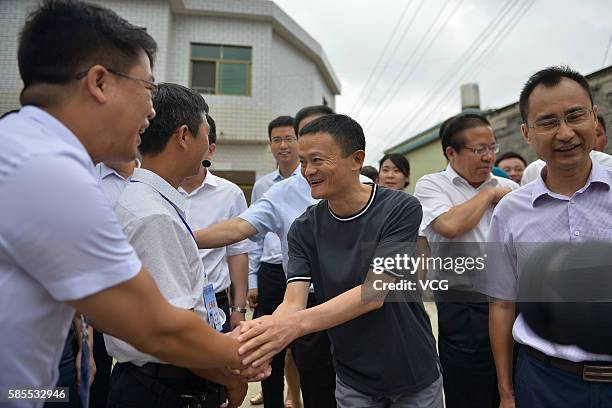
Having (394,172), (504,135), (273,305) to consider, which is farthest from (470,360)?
(504,135)

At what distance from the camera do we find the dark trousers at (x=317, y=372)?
258 cm

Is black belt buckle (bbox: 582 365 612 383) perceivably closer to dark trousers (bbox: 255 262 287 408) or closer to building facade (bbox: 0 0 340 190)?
dark trousers (bbox: 255 262 287 408)

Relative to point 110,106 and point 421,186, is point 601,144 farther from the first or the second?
point 110,106

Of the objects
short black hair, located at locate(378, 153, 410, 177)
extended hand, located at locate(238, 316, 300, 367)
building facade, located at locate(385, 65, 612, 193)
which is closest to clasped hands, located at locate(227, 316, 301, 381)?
extended hand, located at locate(238, 316, 300, 367)

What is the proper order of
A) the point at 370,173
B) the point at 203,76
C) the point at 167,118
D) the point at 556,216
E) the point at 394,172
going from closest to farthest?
the point at 167,118
the point at 556,216
the point at 394,172
the point at 370,173
the point at 203,76

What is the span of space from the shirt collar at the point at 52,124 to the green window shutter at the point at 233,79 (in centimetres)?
1033

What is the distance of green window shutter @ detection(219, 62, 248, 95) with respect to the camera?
1099 centimetres

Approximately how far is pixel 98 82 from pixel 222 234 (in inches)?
61.4

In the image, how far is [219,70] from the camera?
10992mm

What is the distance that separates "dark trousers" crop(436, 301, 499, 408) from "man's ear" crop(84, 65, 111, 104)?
7.34 feet

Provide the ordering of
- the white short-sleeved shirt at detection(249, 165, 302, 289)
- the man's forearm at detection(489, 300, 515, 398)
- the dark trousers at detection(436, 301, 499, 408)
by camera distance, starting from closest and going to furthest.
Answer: the man's forearm at detection(489, 300, 515, 398)
the dark trousers at detection(436, 301, 499, 408)
the white short-sleeved shirt at detection(249, 165, 302, 289)

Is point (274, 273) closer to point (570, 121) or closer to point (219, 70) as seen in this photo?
point (570, 121)

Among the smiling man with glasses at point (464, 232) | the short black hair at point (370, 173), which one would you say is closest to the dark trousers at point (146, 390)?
the smiling man with glasses at point (464, 232)

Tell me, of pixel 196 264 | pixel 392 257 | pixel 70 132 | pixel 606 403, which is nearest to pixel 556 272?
pixel 606 403
